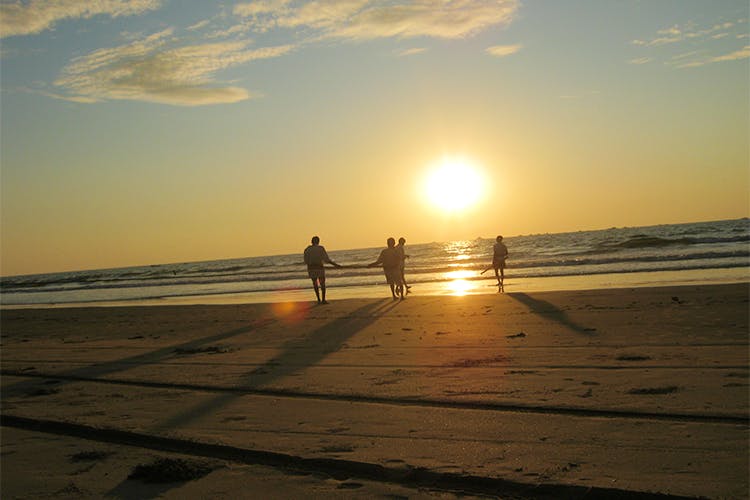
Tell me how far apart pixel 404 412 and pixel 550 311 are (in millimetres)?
8019

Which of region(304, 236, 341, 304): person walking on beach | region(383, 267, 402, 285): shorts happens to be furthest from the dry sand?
region(383, 267, 402, 285): shorts


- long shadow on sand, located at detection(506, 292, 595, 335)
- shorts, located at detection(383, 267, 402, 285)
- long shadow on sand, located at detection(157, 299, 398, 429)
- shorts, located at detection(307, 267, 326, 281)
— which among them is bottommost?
long shadow on sand, located at detection(506, 292, 595, 335)

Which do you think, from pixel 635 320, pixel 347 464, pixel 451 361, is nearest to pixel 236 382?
pixel 451 361

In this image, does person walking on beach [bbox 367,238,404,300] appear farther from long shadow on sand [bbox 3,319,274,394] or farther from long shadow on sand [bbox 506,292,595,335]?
long shadow on sand [bbox 3,319,274,394]

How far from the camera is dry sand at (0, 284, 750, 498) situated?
4039 mm

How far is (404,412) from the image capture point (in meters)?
5.64

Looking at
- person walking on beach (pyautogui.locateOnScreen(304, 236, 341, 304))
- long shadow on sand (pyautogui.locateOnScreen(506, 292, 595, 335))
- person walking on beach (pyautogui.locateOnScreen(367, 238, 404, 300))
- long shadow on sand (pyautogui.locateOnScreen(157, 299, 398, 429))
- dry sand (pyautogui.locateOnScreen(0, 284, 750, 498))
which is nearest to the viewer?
dry sand (pyautogui.locateOnScreen(0, 284, 750, 498))

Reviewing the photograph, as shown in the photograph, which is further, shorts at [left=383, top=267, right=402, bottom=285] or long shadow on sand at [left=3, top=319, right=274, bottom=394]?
shorts at [left=383, top=267, right=402, bottom=285]

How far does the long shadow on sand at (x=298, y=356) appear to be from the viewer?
6.25 meters

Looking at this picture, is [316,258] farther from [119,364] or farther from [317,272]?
[119,364]

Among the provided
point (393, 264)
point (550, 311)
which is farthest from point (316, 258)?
point (550, 311)

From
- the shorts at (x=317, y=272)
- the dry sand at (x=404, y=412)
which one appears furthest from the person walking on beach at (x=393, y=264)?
the dry sand at (x=404, y=412)

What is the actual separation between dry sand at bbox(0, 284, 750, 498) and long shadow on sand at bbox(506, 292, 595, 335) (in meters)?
0.14

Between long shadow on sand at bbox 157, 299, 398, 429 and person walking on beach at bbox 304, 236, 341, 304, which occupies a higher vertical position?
person walking on beach at bbox 304, 236, 341, 304
